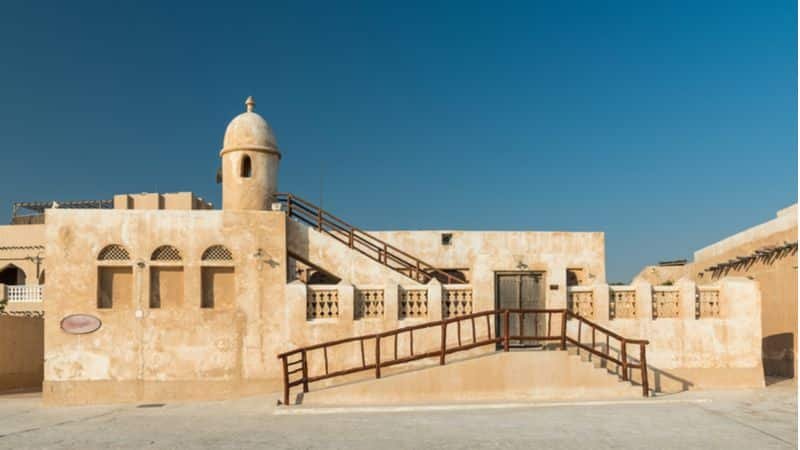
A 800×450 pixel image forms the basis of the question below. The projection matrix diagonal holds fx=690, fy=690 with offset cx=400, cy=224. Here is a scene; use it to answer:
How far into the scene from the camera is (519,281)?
57.1 ft

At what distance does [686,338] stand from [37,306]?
83.3 ft

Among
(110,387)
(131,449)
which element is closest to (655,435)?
(131,449)

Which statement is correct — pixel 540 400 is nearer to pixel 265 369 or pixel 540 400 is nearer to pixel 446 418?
pixel 446 418

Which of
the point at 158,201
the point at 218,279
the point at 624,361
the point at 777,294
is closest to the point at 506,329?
the point at 624,361

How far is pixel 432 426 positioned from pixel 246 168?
368 inches

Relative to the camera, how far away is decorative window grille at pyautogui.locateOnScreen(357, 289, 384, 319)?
15.9m

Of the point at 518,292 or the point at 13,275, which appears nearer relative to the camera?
the point at 518,292

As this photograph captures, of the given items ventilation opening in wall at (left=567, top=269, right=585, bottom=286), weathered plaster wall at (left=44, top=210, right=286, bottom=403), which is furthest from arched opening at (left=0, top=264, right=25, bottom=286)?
ventilation opening in wall at (left=567, top=269, right=585, bottom=286)

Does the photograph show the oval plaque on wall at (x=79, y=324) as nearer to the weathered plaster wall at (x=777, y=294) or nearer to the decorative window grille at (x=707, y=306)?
the decorative window grille at (x=707, y=306)

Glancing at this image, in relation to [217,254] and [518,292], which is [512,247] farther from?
[217,254]

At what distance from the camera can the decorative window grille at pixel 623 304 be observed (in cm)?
1642

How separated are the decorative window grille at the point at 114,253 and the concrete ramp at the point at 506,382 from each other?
6376 millimetres

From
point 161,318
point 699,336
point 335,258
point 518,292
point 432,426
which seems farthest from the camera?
point 518,292

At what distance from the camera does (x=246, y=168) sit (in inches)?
703
